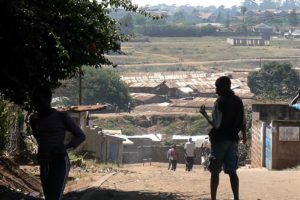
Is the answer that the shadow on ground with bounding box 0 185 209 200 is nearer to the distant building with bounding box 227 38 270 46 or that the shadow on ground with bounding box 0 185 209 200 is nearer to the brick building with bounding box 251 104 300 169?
the brick building with bounding box 251 104 300 169

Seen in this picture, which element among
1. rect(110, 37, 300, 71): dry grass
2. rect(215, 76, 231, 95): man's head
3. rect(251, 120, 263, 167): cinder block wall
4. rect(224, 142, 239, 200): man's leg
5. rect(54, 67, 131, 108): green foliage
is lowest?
rect(110, 37, 300, 71): dry grass

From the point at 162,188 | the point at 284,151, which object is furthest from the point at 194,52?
the point at 162,188

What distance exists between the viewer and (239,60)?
156375 mm

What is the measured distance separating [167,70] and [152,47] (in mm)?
26193

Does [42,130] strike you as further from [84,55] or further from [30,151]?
[30,151]

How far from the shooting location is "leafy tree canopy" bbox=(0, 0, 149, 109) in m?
11.1

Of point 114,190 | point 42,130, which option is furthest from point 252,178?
point 42,130

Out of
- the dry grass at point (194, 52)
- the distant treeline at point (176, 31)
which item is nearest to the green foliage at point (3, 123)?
the dry grass at point (194, 52)

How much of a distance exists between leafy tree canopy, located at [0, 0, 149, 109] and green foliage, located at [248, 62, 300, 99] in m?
70.7

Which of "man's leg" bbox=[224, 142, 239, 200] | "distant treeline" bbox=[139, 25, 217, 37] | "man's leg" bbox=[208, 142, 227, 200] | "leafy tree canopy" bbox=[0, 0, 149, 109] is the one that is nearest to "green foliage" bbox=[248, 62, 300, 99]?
"leafy tree canopy" bbox=[0, 0, 149, 109]

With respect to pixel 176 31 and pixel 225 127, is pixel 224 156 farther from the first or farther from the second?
pixel 176 31

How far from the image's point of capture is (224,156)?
9.84 metres

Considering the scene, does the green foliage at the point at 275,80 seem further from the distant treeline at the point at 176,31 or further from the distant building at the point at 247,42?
the distant treeline at the point at 176,31

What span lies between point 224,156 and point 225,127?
373mm
